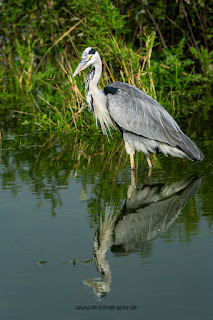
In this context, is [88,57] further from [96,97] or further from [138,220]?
[138,220]

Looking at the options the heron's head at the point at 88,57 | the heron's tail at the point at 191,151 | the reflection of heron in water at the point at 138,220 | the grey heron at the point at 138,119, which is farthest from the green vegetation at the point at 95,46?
the reflection of heron in water at the point at 138,220

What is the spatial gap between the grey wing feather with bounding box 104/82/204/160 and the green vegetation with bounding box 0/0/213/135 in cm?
138

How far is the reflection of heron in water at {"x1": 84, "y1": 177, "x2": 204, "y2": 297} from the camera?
4285 millimetres

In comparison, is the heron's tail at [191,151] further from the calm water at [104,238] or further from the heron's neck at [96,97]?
the heron's neck at [96,97]

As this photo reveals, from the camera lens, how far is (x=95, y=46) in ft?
30.2

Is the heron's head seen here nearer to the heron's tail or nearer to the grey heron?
the grey heron

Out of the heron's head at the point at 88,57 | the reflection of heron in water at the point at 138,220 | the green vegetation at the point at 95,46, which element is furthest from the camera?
the green vegetation at the point at 95,46

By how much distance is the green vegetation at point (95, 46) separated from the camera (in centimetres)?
911

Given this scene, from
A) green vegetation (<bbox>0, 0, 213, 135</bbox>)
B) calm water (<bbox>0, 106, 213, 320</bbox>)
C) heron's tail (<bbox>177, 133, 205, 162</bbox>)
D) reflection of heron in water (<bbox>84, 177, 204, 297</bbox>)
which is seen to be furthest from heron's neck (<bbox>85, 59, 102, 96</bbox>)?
reflection of heron in water (<bbox>84, 177, 204, 297</bbox>)

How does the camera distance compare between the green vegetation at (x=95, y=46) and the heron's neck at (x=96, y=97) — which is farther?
the green vegetation at (x=95, y=46)

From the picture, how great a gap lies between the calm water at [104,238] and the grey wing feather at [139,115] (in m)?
0.40

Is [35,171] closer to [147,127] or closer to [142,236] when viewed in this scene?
[147,127]

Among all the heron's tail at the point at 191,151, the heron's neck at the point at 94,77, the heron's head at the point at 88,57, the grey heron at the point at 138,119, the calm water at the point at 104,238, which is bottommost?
the calm water at the point at 104,238

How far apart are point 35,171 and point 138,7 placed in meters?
6.83
